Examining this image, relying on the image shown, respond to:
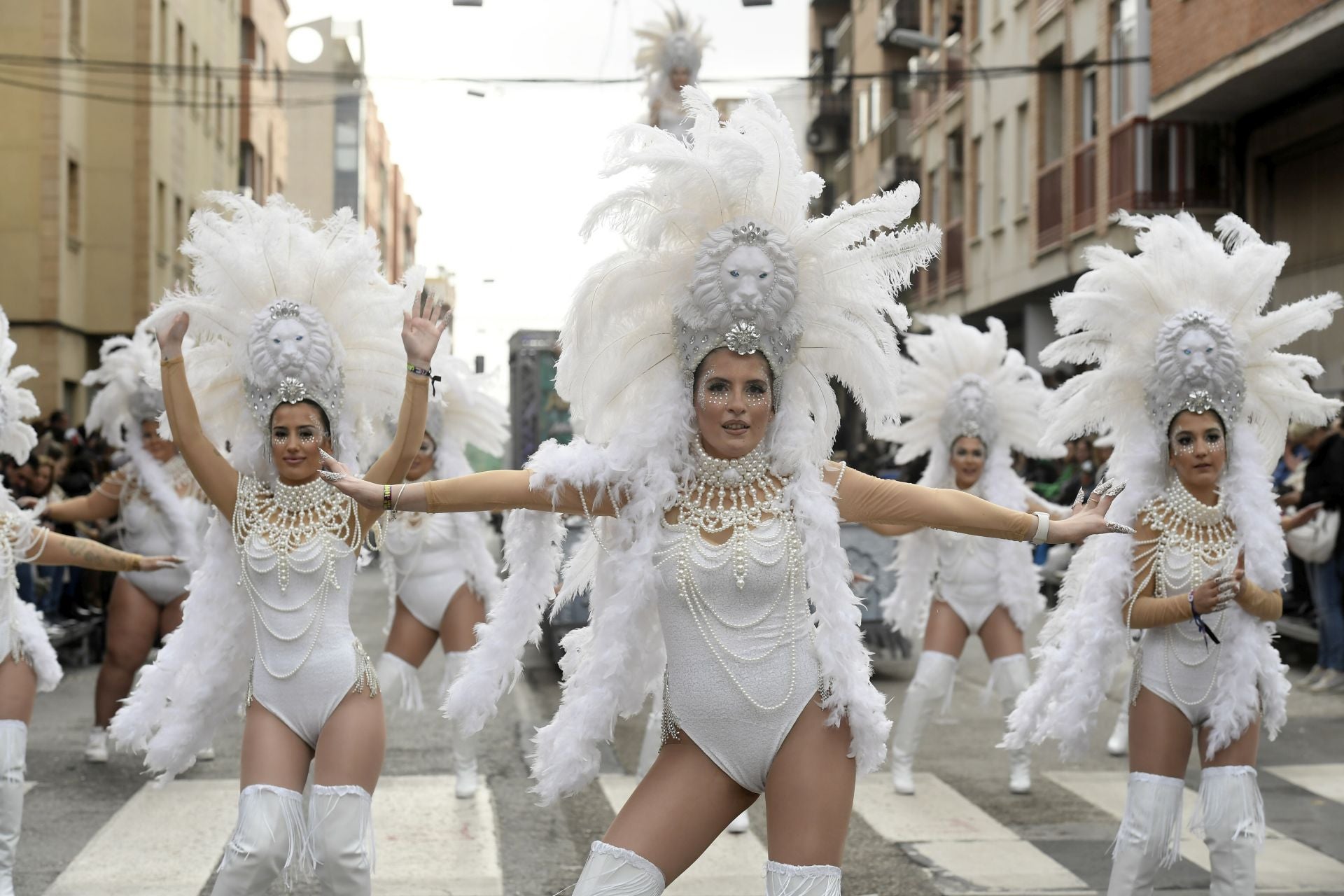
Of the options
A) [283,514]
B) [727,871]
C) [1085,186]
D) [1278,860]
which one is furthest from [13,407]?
[1085,186]

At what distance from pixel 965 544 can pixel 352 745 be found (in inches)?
180

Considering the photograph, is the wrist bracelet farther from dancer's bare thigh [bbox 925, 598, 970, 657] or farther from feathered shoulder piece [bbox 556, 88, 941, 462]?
dancer's bare thigh [bbox 925, 598, 970, 657]

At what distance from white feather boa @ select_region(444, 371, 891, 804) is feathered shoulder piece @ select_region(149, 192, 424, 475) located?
4.03 ft

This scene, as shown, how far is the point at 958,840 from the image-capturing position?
7609mm

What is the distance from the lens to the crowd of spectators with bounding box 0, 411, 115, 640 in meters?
12.9

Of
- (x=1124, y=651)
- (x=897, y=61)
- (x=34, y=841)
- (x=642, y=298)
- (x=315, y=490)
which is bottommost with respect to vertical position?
(x=34, y=841)

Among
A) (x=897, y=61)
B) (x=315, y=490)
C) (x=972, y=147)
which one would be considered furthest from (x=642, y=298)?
(x=897, y=61)

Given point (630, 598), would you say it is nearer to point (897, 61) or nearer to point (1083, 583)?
point (1083, 583)

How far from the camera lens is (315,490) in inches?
215

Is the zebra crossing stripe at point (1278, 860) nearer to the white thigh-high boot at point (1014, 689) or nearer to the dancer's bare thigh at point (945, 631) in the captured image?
the white thigh-high boot at point (1014, 689)

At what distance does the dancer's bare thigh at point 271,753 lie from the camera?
500 centimetres

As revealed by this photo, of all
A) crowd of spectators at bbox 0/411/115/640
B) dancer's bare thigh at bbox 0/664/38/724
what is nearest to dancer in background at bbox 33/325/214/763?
crowd of spectators at bbox 0/411/115/640

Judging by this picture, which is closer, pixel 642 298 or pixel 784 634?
pixel 784 634

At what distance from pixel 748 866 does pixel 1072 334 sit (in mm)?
2623
